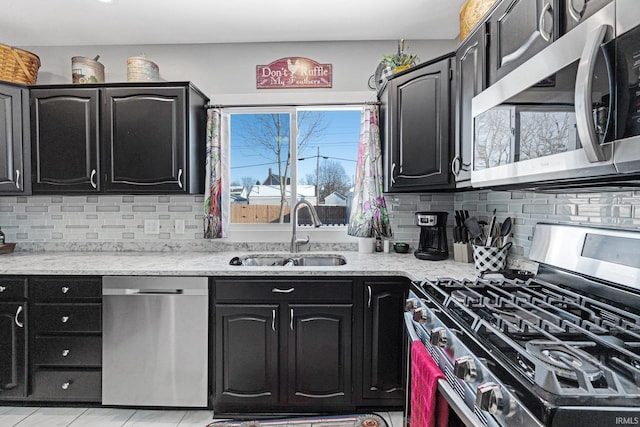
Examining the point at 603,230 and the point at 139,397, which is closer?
the point at 603,230

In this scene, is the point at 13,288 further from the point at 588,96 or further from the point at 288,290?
the point at 588,96

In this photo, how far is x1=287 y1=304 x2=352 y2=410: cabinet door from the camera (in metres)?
2.12

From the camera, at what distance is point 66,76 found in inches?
115

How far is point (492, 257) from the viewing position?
1.97 metres

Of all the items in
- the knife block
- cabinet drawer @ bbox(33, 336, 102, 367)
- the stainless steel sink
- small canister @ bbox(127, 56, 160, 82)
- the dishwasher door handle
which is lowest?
cabinet drawer @ bbox(33, 336, 102, 367)

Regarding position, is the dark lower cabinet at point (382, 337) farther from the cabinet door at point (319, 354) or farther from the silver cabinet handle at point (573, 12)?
the silver cabinet handle at point (573, 12)

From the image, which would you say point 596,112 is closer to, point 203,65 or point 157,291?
point 157,291

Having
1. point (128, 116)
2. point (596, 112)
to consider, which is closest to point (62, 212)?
point (128, 116)

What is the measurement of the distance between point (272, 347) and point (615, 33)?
6.53ft

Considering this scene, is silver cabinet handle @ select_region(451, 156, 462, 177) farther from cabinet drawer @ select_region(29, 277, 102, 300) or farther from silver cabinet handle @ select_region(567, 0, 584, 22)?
cabinet drawer @ select_region(29, 277, 102, 300)

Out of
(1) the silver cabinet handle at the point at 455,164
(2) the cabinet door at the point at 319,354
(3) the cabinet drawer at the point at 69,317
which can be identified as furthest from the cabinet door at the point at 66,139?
(1) the silver cabinet handle at the point at 455,164

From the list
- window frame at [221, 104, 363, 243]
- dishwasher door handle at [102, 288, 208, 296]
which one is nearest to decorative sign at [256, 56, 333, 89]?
window frame at [221, 104, 363, 243]

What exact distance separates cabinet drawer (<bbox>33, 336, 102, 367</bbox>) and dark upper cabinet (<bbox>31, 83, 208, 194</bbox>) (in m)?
0.98

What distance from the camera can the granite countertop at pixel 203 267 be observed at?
2109mm
